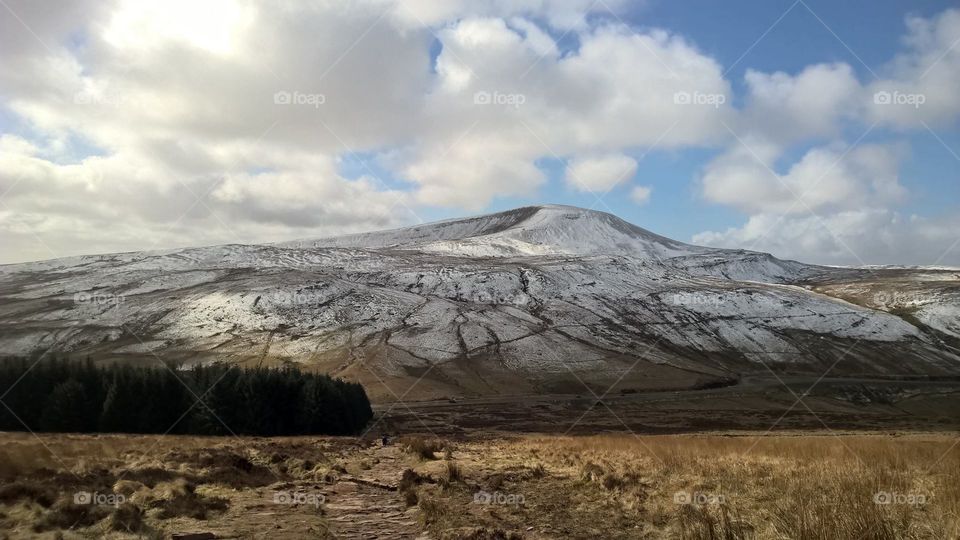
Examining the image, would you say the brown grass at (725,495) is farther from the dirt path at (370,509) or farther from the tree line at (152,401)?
the tree line at (152,401)

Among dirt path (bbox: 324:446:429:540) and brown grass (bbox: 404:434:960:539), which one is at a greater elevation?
brown grass (bbox: 404:434:960:539)

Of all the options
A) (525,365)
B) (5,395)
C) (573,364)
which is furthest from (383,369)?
(5,395)

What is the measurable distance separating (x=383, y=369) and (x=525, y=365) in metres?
42.0

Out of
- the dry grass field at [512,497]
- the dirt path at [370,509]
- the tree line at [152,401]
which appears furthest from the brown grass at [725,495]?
the tree line at [152,401]

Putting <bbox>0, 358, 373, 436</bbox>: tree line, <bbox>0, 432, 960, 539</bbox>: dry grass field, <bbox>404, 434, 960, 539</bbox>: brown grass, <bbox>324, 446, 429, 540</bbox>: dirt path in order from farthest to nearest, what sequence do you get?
<bbox>0, 358, 373, 436</bbox>: tree line, <bbox>324, 446, 429, 540</bbox>: dirt path, <bbox>0, 432, 960, 539</bbox>: dry grass field, <bbox>404, 434, 960, 539</bbox>: brown grass

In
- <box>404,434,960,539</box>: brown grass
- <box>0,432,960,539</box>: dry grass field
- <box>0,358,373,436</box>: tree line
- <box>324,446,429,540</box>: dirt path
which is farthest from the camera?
<box>0,358,373,436</box>: tree line

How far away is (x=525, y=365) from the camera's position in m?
166

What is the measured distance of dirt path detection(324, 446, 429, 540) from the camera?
485 inches

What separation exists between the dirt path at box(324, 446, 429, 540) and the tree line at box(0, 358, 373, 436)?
41.4m

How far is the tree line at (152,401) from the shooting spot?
53188mm

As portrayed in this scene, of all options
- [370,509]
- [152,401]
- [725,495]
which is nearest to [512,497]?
[370,509]

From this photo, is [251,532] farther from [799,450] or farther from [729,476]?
[799,450]

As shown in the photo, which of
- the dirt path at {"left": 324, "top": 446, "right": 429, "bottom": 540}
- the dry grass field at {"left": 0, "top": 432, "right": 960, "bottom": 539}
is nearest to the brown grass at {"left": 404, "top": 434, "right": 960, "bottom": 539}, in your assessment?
the dry grass field at {"left": 0, "top": 432, "right": 960, "bottom": 539}

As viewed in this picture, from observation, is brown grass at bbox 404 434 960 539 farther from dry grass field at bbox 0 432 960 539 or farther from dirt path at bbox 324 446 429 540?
dirt path at bbox 324 446 429 540
